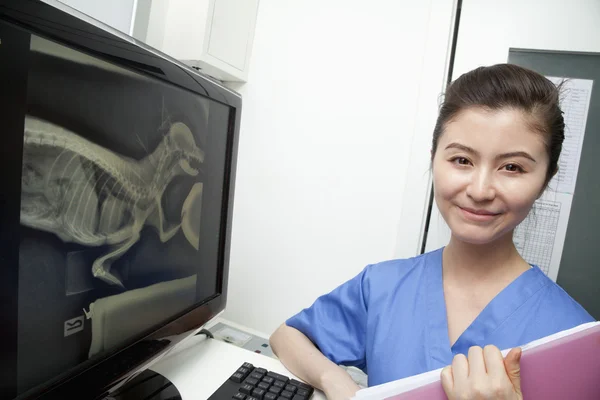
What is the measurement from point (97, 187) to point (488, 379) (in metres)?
0.48

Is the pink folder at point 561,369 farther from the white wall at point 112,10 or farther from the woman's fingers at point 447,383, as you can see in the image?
the white wall at point 112,10

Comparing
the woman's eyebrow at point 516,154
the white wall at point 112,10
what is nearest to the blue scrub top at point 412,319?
the woman's eyebrow at point 516,154

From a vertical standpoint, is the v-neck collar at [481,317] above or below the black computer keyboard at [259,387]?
above

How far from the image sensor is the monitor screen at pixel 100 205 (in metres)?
0.35

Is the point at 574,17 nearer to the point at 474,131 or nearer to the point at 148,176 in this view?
the point at 474,131

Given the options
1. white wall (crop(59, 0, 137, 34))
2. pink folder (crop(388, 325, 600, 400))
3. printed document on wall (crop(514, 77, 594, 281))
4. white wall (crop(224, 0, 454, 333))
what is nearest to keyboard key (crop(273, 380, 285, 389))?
pink folder (crop(388, 325, 600, 400))

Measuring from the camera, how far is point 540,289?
70 centimetres

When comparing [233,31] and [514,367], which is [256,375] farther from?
[233,31]

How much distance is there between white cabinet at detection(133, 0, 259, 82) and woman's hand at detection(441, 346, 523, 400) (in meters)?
1.02

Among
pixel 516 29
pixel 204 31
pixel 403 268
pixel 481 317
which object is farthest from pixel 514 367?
pixel 204 31

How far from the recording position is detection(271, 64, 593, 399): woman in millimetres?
644

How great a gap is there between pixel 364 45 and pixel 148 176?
0.90 meters

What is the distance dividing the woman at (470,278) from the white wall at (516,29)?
0.39 metres

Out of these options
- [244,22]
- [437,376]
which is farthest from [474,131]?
[244,22]
